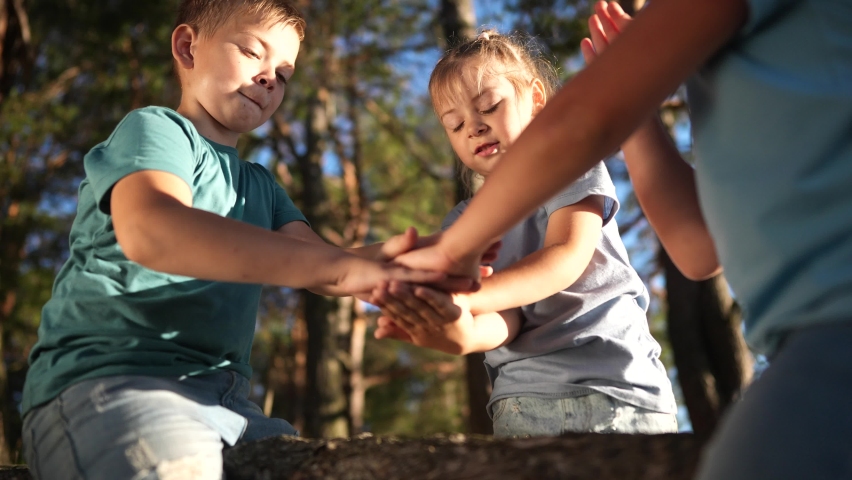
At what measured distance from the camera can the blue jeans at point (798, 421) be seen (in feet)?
3.97

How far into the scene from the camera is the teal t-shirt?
2.07 meters

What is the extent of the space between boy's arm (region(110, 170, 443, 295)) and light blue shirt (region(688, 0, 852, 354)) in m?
0.80

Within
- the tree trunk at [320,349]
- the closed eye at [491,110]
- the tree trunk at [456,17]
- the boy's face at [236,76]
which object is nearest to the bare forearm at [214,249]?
the boy's face at [236,76]

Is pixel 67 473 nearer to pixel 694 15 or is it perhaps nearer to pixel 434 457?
pixel 434 457

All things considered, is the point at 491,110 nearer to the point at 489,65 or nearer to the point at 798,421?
the point at 489,65

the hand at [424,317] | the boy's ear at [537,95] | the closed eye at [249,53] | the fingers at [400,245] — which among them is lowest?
the hand at [424,317]

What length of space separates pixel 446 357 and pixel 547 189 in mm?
15431

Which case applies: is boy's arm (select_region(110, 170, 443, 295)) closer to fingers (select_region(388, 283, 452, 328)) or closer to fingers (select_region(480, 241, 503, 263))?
fingers (select_region(388, 283, 452, 328))

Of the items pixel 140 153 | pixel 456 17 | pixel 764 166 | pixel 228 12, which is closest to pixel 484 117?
pixel 228 12

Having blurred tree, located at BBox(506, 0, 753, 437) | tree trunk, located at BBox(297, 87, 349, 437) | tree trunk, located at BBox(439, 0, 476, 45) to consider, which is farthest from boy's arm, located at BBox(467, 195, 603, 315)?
tree trunk, located at BBox(297, 87, 349, 437)

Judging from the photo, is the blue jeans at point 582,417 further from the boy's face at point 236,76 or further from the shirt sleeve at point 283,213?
the boy's face at point 236,76

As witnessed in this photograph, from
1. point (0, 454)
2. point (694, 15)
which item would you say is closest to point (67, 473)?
point (694, 15)

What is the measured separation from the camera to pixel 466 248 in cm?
190

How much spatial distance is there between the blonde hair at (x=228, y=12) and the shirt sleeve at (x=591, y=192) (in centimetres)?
110
